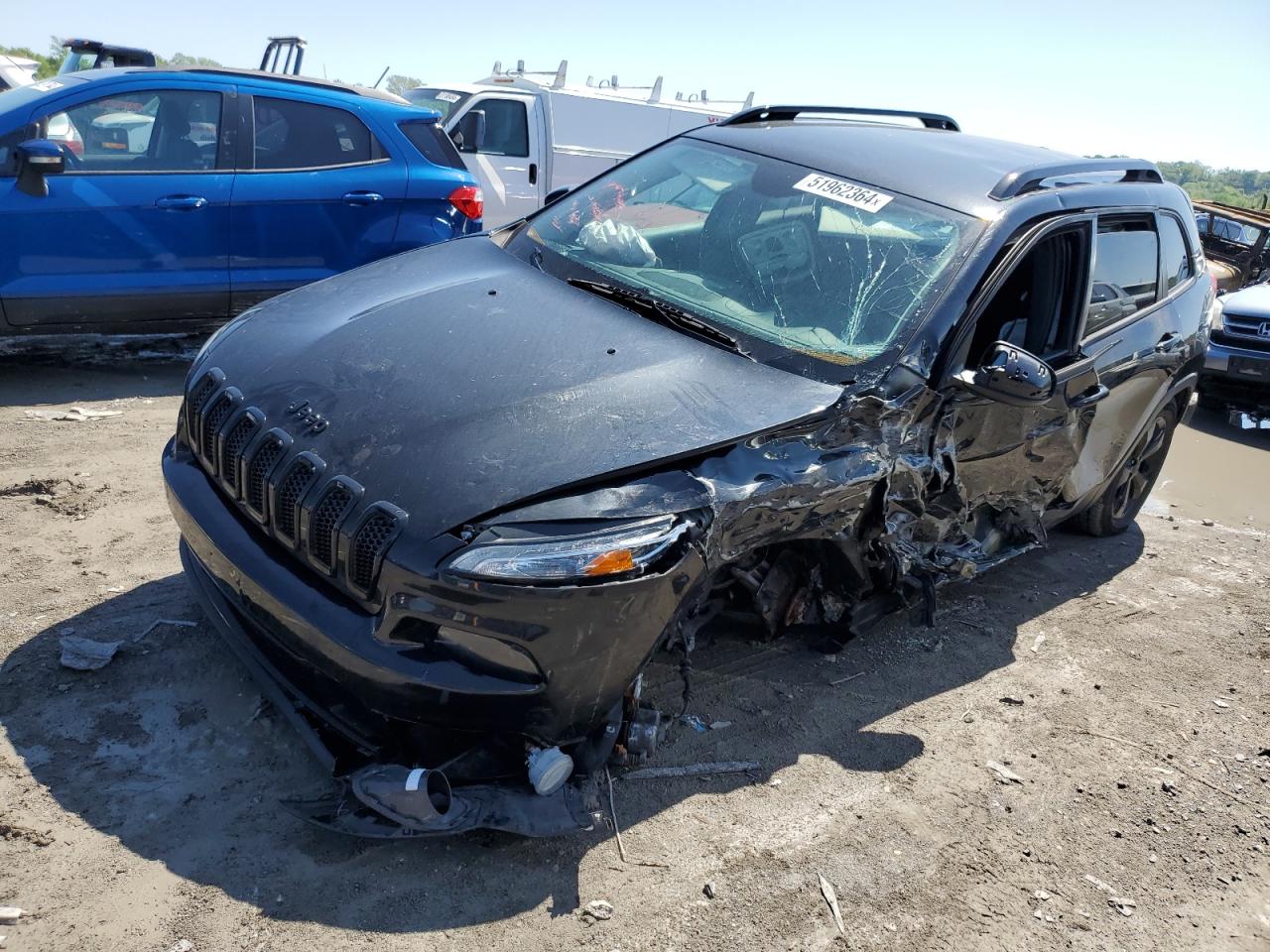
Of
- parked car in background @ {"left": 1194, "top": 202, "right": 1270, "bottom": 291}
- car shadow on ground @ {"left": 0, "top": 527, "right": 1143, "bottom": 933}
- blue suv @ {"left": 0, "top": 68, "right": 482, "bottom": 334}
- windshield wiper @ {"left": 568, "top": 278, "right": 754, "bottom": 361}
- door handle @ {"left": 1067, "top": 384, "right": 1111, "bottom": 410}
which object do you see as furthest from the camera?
parked car in background @ {"left": 1194, "top": 202, "right": 1270, "bottom": 291}

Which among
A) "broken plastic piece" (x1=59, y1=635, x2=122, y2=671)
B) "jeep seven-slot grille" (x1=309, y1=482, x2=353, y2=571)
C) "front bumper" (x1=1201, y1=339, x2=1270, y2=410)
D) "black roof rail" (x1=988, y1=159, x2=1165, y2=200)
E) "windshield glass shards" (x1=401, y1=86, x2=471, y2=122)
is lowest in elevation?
"broken plastic piece" (x1=59, y1=635, x2=122, y2=671)

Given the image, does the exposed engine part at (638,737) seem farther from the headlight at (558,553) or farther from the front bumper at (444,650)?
the headlight at (558,553)

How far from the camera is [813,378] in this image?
3.38 meters

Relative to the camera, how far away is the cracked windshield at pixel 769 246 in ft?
12.0

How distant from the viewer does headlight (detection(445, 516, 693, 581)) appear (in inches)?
103

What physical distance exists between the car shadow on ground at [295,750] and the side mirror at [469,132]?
24.6 feet

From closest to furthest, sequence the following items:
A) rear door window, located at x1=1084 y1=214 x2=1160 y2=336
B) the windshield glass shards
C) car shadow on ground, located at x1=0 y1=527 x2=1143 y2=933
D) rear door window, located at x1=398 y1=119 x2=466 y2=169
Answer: car shadow on ground, located at x1=0 y1=527 x2=1143 y2=933 < rear door window, located at x1=1084 y1=214 x2=1160 y2=336 < rear door window, located at x1=398 y1=119 x2=466 y2=169 < the windshield glass shards

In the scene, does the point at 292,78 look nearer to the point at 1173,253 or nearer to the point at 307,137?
the point at 307,137

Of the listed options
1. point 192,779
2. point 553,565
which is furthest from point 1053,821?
point 192,779

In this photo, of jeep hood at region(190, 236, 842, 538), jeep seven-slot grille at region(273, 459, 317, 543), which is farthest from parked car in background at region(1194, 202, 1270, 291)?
jeep seven-slot grille at region(273, 459, 317, 543)

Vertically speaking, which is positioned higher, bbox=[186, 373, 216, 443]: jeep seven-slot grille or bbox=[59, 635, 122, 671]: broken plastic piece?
bbox=[186, 373, 216, 443]: jeep seven-slot grille

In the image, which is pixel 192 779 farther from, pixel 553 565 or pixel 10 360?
pixel 10 360

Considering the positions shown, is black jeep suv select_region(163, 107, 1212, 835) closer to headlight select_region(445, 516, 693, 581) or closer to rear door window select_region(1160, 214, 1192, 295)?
headlight select_region(445, 516, 693, 581)

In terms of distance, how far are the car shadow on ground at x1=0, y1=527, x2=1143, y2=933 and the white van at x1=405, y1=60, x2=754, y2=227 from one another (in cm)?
625
